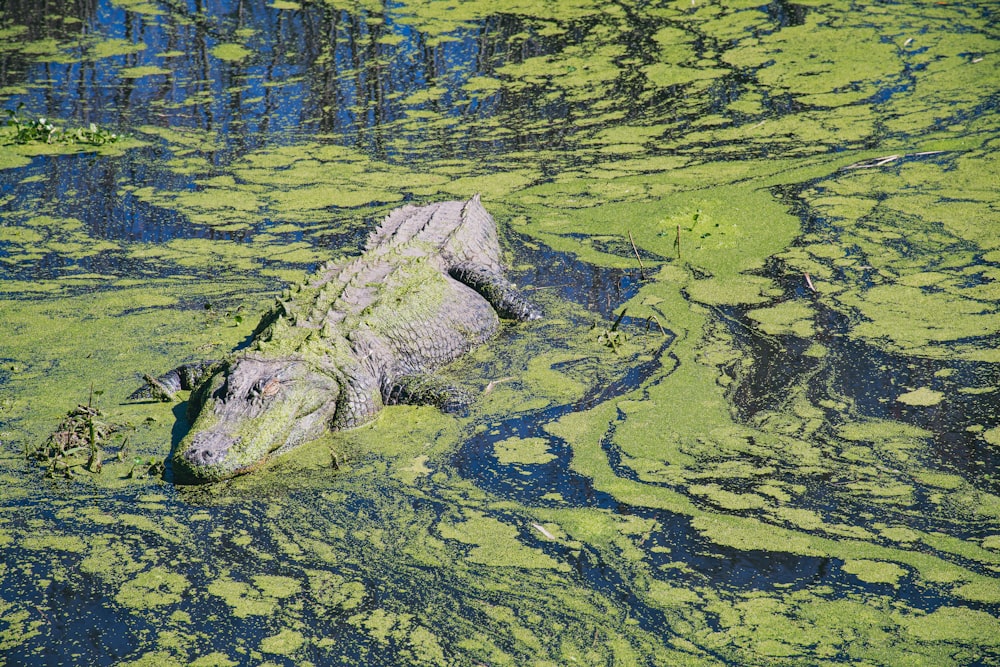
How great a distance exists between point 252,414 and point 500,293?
76.9 inches

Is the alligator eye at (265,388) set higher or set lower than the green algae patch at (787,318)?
lower

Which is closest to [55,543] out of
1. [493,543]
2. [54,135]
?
[493,543]

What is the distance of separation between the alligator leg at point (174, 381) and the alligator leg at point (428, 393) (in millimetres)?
941

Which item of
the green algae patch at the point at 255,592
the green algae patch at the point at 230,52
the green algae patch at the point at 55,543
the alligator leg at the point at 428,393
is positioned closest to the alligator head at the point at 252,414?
the alligator leg at the point at 428,393

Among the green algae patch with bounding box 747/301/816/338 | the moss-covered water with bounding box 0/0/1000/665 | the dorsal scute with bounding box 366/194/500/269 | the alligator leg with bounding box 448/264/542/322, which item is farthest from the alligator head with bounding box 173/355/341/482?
the green algae patch with bounding box 747/301/816/338

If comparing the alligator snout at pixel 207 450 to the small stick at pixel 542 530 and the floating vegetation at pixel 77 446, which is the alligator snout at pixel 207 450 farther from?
the small stick at pixel 542 530

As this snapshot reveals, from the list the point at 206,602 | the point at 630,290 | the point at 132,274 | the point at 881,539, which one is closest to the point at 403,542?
the point at 206,602

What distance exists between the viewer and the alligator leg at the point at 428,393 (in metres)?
4.66

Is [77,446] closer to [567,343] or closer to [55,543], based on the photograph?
[55,543]

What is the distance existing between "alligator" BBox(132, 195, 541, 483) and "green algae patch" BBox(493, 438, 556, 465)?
16.7 inches

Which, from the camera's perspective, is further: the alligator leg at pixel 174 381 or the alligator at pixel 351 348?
the alligator leg at pixel 174 381

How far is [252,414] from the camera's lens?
432 cm

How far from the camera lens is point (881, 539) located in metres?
3.50

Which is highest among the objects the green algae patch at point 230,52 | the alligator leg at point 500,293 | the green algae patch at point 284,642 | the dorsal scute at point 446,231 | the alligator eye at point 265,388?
the green algae patch at point 230,52
